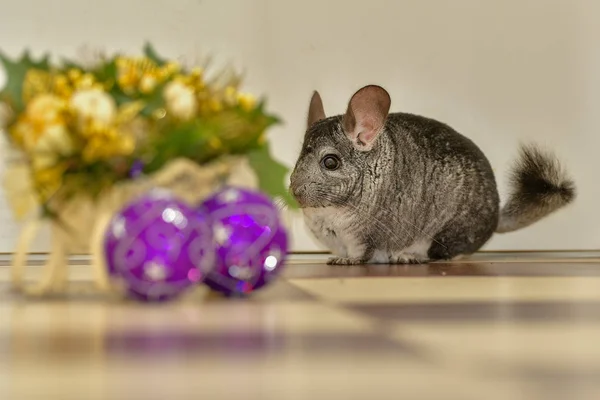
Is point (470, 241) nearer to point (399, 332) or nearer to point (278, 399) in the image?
point (399, 332)

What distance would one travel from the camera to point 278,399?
0.99 m

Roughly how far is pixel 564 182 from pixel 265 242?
83.0 inches

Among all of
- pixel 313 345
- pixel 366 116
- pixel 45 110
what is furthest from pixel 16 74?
pixel 366 116

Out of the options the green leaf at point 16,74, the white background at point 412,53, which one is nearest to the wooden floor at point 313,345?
the green leaf at point 16,74

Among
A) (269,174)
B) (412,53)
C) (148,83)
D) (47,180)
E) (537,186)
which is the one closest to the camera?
(47,180)

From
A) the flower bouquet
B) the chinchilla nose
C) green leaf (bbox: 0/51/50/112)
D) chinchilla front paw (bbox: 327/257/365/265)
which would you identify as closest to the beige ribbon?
the flower bouquet

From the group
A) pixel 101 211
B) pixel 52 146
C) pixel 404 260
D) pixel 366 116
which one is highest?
pixel 366 116

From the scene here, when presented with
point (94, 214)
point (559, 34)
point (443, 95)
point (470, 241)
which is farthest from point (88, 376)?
point (559, 34)

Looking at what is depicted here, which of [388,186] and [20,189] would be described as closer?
[20,189]

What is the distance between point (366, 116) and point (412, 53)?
1136 mm

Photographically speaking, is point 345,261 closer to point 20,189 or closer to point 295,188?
point 295,188

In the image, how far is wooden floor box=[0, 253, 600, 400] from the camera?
1.05 meters

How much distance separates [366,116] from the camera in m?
3.24

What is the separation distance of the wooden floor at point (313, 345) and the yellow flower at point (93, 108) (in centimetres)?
35
